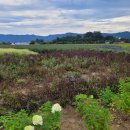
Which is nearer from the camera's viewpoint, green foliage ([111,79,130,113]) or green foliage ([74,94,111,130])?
green foliage ([74,94,111,130])

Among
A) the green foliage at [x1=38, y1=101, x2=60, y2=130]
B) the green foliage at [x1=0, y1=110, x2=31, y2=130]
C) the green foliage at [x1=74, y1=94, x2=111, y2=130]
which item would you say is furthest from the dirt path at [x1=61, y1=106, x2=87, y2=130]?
the green foliage at [x1=0, y1=110, x2=31, y2=130]

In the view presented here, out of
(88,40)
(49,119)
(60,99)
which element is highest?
(49,119)

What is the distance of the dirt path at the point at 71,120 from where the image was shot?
28.8 ft

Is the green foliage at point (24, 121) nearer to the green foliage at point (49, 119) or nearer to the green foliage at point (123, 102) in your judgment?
the green foliage at point (49, 119)

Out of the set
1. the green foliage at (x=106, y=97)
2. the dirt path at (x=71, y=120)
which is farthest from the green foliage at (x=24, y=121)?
the green foliage at (x=106, y=97)

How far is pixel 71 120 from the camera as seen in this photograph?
9.27 meters

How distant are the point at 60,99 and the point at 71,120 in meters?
1.42

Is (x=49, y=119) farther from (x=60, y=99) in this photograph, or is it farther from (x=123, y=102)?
(x=60, y=99)

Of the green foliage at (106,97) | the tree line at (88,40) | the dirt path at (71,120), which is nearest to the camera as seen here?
the dirt path at (71,120)

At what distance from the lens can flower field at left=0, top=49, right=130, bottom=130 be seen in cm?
706

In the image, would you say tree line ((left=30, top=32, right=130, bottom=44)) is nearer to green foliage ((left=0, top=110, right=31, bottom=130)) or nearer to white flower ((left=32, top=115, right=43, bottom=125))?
green foliage ((left=0, top=110, right=31, bottom=130))

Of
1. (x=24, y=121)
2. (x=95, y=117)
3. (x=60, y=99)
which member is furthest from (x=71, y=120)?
(x=24, y=121)

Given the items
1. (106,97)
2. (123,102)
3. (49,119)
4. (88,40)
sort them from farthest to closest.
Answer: (88,40)
(106,97)
(123,102)
(49,119)

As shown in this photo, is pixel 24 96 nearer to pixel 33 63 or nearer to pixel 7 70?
pixel 7 70
